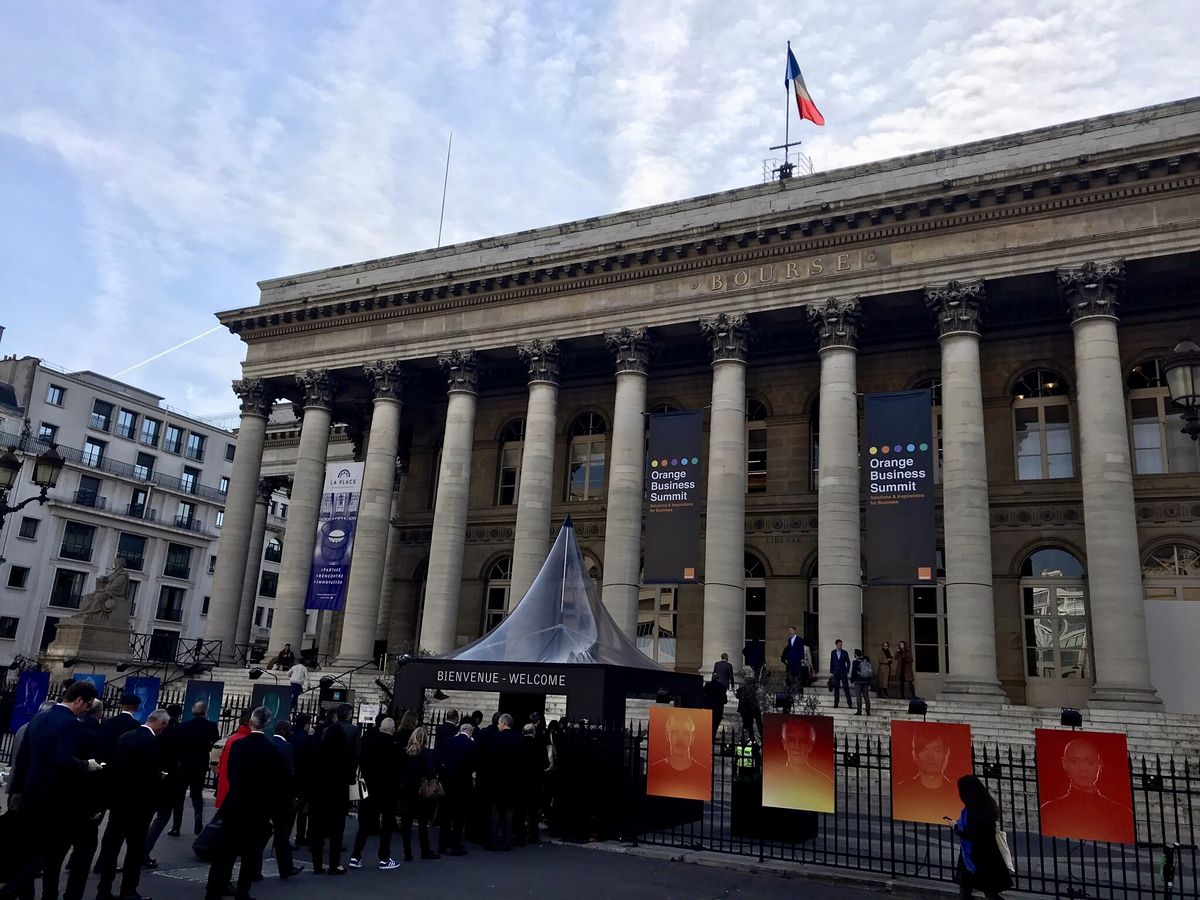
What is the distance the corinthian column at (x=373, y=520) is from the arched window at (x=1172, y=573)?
2044 cm

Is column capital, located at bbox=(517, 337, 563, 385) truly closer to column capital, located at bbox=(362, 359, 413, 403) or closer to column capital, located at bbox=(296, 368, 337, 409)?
column capital, located at bbox=(362, 359, 413, 403)

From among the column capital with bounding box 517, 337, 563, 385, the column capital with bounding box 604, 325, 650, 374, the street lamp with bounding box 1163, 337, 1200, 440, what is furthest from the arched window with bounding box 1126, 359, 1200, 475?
the column capital with bounding box 517, 337, 563, 385

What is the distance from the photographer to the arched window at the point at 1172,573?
2205 cm

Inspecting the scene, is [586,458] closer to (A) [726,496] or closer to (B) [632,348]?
(B) [632,348]

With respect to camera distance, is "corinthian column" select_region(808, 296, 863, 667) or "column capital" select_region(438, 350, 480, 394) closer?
"corinthian column" select_region(808, 296, 863, 667)

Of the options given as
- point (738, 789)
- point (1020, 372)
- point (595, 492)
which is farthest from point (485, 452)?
point (738, 789)

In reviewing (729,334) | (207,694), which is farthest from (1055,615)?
(207,694)

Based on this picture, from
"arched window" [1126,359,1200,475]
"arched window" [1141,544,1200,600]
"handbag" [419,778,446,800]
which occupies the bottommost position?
"handbag" [419,778,446,800]

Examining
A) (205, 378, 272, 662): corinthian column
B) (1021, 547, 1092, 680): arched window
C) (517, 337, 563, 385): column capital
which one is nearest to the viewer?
(1021, 547, 1092, 680): arched window

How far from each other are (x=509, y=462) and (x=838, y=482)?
12.9 metres

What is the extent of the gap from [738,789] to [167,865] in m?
6.38

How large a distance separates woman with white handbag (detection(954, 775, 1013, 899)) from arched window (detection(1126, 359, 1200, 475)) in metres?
19.1

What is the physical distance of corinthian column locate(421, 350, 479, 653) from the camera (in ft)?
87.0

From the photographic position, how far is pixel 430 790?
1001cm
